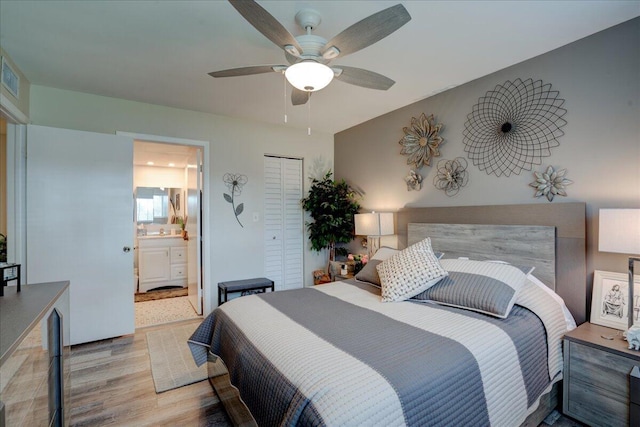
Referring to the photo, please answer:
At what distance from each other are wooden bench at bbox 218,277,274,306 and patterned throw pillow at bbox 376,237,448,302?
5.78ft

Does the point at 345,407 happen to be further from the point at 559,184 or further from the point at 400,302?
the point at 559,184

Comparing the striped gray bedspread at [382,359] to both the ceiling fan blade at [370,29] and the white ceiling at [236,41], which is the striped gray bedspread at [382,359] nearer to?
the ceiling fan blade at [370,29]

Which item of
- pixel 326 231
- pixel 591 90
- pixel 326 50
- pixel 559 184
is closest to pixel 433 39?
pixel 326 50

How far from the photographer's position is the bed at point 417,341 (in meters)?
1.14

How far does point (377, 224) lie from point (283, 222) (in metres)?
1.50

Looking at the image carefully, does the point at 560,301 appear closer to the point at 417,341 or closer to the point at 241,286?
the point at 417,341

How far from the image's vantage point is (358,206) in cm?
416

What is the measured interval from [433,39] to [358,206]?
2.35 metres

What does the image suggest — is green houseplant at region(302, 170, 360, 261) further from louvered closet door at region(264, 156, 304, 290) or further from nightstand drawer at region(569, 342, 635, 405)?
nightstand drawer at region(569, 342, 635, 405)

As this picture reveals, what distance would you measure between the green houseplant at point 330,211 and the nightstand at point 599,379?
2624mm

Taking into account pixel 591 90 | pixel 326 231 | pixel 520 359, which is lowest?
pixel 520 359

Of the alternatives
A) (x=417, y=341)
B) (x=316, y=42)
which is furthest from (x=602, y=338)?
(x=316, y=42)

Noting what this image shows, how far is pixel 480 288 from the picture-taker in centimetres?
198

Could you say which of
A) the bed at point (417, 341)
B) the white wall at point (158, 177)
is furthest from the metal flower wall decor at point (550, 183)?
the white wall at point (158, 177)
